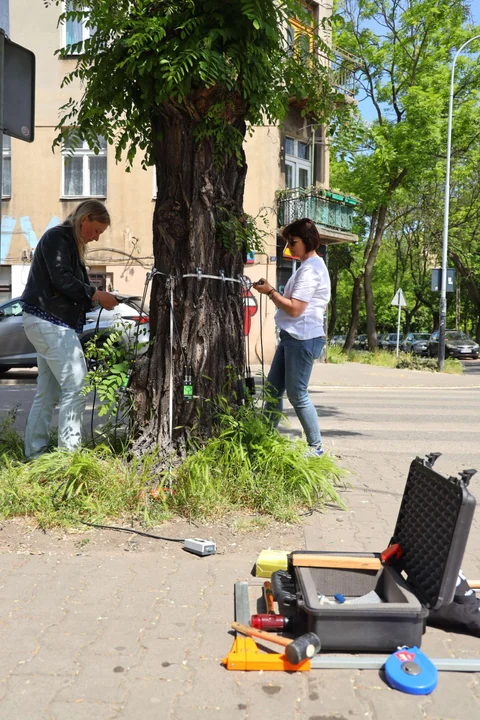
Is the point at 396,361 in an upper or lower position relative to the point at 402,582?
lower

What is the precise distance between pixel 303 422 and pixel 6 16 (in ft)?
11.2

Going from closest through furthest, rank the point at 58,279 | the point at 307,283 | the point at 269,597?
the point at 269,597 < the point at 58,279 < the point at 307,283

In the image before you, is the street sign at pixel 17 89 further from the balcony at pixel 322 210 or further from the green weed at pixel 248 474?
the balcony at pixel 322 210

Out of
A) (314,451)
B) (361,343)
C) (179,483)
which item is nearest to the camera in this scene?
(179,483)

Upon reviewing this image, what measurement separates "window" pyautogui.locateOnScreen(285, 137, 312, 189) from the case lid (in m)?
21.2

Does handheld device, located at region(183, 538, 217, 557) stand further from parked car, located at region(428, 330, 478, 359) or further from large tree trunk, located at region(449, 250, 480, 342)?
parked car, located at region(428, 330, 478, 359)

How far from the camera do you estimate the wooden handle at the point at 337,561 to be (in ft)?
11.2

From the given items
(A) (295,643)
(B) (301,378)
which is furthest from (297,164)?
(A) (295,643)

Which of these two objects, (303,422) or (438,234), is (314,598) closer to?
(303,422)

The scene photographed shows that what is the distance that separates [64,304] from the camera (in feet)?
17.1

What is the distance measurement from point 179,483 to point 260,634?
70.5 inches

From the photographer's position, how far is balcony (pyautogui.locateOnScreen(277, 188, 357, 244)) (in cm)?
2277

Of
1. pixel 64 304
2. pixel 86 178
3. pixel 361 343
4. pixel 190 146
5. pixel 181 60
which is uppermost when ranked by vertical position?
pixel 86 178

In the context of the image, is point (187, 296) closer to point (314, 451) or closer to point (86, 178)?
point (314, 451)
